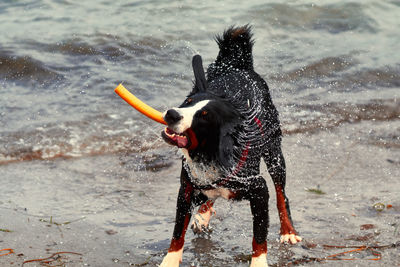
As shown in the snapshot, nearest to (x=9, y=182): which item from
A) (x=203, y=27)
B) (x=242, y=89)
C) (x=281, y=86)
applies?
(x=242, y=89)

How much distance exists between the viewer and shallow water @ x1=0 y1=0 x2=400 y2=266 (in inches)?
174

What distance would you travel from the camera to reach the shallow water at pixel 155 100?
174 inches

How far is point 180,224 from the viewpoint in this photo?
134 inches

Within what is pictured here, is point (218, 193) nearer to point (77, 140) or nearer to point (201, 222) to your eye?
point (201, 222)

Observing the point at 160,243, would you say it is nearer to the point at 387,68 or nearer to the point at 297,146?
the point at 297,146

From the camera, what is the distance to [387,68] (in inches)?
338

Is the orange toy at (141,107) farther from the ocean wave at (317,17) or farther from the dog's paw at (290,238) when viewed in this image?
the ocean wave at (317,17)

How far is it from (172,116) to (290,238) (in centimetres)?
164

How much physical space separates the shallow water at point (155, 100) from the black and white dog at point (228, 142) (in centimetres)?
36

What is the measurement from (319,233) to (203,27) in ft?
21.8

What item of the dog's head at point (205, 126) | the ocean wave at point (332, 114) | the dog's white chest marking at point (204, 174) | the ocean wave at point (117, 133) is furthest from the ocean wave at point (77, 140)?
the dog's head at point (205, 126)

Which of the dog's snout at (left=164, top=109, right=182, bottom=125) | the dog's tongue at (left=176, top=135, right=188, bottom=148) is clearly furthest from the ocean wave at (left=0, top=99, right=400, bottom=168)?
the dog's snout at (left=164, top=109, right=182, bottom=125)

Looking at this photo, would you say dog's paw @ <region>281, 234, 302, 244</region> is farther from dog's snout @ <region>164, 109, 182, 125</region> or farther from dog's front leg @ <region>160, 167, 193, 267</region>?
dog's snout @ <region>164, 109, 182, 125</region>

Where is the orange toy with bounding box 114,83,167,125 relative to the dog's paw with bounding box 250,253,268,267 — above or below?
above
